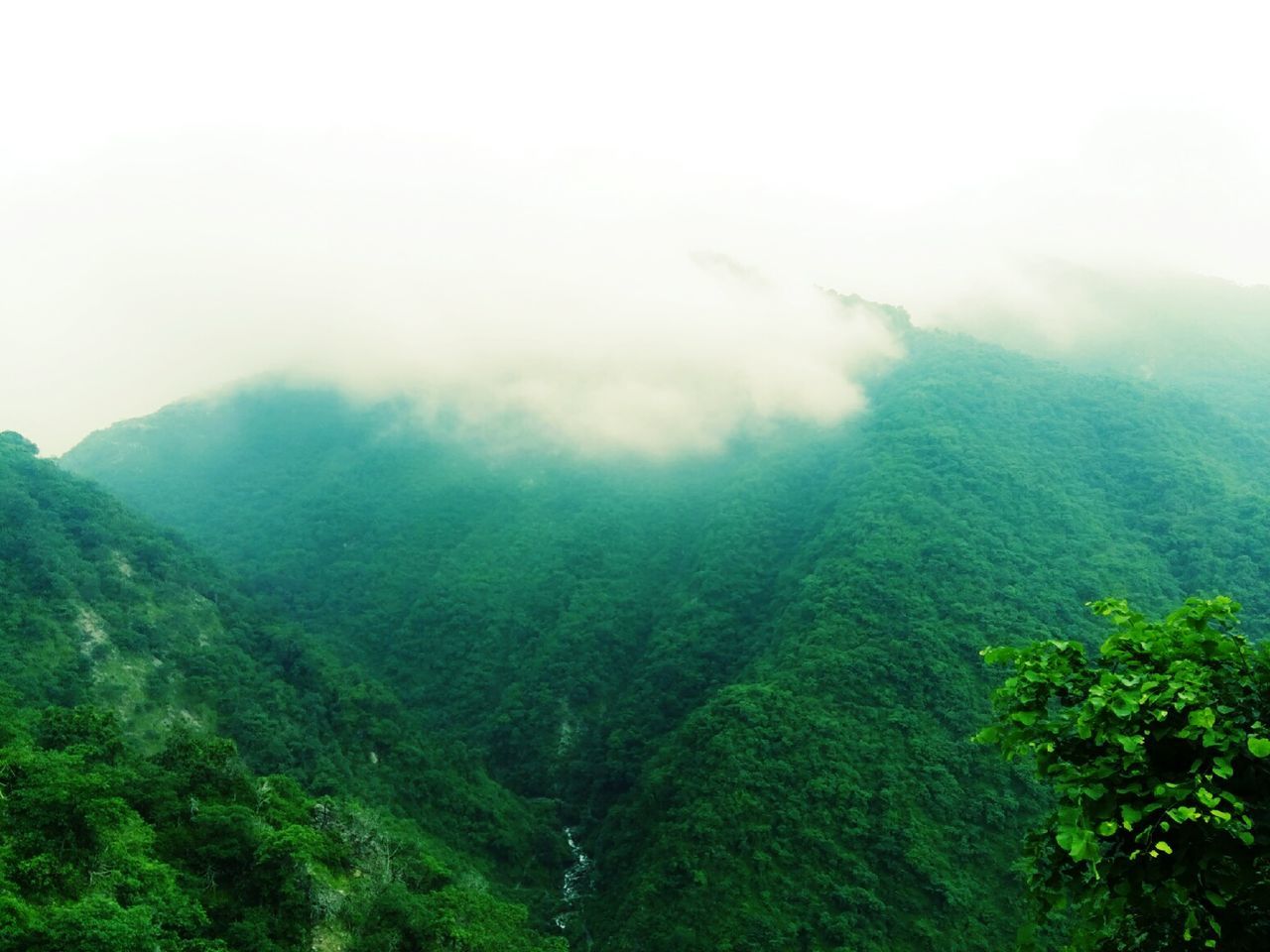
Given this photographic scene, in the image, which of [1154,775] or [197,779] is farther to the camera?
[197,779]

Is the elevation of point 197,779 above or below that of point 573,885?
above

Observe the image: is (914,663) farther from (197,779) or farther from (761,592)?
(197,779)

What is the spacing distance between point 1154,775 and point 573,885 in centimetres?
8204

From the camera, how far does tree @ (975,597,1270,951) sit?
690 centimetres

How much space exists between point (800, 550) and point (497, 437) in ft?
257

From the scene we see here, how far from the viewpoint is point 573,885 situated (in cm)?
7919

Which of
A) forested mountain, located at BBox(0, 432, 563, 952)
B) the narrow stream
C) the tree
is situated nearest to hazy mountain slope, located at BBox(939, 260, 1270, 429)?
the narrow stream

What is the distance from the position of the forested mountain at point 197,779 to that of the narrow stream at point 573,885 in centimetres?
285

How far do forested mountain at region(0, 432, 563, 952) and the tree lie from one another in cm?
2870

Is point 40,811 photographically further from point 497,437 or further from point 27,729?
point 497,437

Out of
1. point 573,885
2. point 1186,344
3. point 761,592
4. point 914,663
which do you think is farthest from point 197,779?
point 1186,344

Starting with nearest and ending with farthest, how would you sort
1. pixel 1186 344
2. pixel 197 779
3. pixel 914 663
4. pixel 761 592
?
1. pixel 197 779
2. pixel 914 663
3. pixel 761 592
4. pixel 1186 344

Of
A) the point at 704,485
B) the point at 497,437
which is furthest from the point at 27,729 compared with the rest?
the point at 497,437

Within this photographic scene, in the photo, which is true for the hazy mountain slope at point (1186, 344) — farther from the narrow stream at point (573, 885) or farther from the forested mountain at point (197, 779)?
the forested mountain at point (197, 779)
